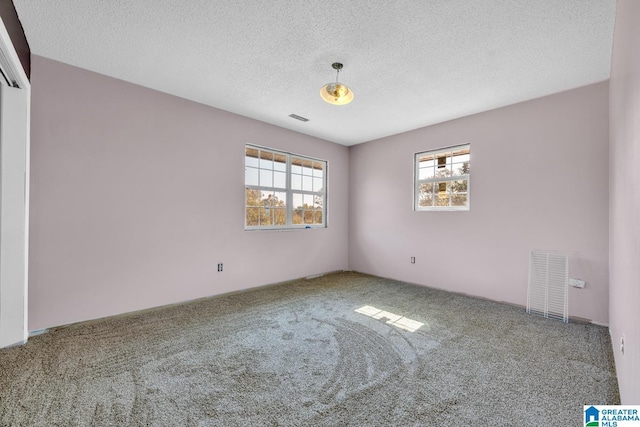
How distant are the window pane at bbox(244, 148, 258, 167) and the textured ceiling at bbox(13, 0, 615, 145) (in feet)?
2.93

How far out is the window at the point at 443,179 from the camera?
4.12m

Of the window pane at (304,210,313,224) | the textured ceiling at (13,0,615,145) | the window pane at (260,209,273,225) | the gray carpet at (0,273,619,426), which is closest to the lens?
the gray carpet at (0,273,619,426)

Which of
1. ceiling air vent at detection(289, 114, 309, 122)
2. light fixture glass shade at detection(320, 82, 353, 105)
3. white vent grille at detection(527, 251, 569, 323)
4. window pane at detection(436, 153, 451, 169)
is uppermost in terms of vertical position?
ceiling air vent at detection(289, 114, 309, 122)

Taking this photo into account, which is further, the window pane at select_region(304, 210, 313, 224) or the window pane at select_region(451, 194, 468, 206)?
the window pane at select_region(304, 210, 313, 224)

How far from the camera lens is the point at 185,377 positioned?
195 cm

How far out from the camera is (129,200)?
123 inches

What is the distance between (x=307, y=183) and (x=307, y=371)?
3503 mm

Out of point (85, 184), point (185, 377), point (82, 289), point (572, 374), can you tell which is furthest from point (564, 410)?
point (85, 184)

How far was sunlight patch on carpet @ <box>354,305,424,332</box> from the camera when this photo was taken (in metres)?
2.87

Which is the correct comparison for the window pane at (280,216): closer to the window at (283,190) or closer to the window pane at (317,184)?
the window at (283,190)

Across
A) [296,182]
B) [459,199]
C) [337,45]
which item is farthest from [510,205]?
[296,182]

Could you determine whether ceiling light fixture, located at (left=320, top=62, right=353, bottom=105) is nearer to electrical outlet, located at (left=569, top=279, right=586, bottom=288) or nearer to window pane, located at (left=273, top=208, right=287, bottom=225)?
window pane, located at (left=273, top=208, right=287, bottom=225)

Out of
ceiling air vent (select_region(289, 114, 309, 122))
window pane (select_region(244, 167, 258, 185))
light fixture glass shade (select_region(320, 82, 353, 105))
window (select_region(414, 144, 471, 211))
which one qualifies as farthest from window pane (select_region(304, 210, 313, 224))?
light fixture glass shade (select_region(320, 82, 353, 105))

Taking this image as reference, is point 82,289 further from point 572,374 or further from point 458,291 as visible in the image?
point 458,291
